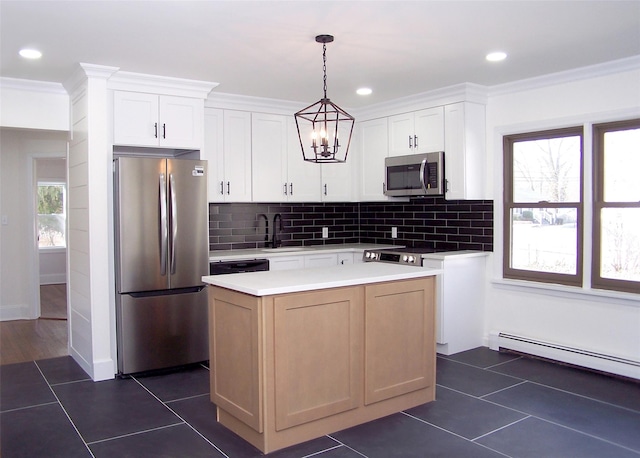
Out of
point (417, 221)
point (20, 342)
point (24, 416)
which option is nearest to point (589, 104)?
point (417, 221)

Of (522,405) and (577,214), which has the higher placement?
(577,214)

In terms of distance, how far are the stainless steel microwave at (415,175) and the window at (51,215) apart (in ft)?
21.7

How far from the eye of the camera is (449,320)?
4.77m

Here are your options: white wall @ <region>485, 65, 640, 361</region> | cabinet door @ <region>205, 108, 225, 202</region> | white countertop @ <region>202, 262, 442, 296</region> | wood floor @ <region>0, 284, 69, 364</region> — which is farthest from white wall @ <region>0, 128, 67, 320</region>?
white wall @ <region>485, 65, 640, 361</region>

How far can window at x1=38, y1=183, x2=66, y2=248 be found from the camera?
9.57 metres

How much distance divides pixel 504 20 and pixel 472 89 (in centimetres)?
170

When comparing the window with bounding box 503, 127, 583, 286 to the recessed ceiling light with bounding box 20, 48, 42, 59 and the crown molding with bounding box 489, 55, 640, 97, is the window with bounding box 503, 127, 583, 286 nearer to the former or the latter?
the crown molding with bounding box 489, 55, 640, 97

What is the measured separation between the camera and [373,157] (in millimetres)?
5816

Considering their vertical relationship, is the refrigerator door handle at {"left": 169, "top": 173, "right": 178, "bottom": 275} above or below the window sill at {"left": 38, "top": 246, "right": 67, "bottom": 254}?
above

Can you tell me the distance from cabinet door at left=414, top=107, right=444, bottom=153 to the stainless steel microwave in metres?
0.09

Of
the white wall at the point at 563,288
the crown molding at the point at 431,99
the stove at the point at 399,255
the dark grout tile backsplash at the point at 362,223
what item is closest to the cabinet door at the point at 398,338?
the stove at the point at 399,255

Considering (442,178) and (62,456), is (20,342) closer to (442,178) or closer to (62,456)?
(62,456)

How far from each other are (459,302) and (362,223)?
6.52 ft

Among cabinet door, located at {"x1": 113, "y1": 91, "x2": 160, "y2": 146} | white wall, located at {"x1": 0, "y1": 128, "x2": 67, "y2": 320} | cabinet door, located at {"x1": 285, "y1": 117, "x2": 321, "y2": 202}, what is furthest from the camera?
white wall, located at {"x1": 0, "y1": 128, "x2": 67, "y2": 320}
